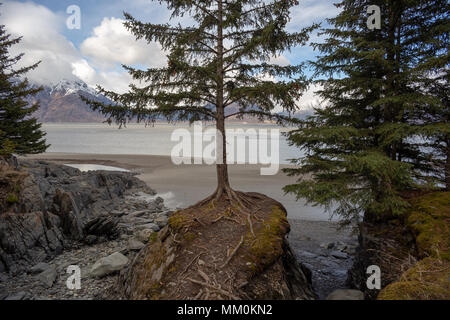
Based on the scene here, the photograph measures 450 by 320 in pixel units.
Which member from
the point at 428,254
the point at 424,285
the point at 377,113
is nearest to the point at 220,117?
the point at 377,113

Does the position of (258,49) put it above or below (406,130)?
above

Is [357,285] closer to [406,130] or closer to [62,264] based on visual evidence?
[406,130]

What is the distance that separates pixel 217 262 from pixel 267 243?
1.29 metres

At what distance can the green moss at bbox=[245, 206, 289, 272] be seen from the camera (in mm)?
4848

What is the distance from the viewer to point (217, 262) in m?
4.78

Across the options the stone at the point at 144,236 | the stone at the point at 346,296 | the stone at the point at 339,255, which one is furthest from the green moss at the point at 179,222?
the stone at the point at 339,255

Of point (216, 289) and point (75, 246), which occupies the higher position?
point (216, 289)

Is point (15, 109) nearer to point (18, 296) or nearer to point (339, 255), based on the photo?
point (18, 296)

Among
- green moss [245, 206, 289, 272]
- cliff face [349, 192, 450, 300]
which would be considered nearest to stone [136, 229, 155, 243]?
green moss [245, 206, 289, 272]

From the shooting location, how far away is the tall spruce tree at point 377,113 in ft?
17.6

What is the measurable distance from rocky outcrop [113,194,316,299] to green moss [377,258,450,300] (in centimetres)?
199
